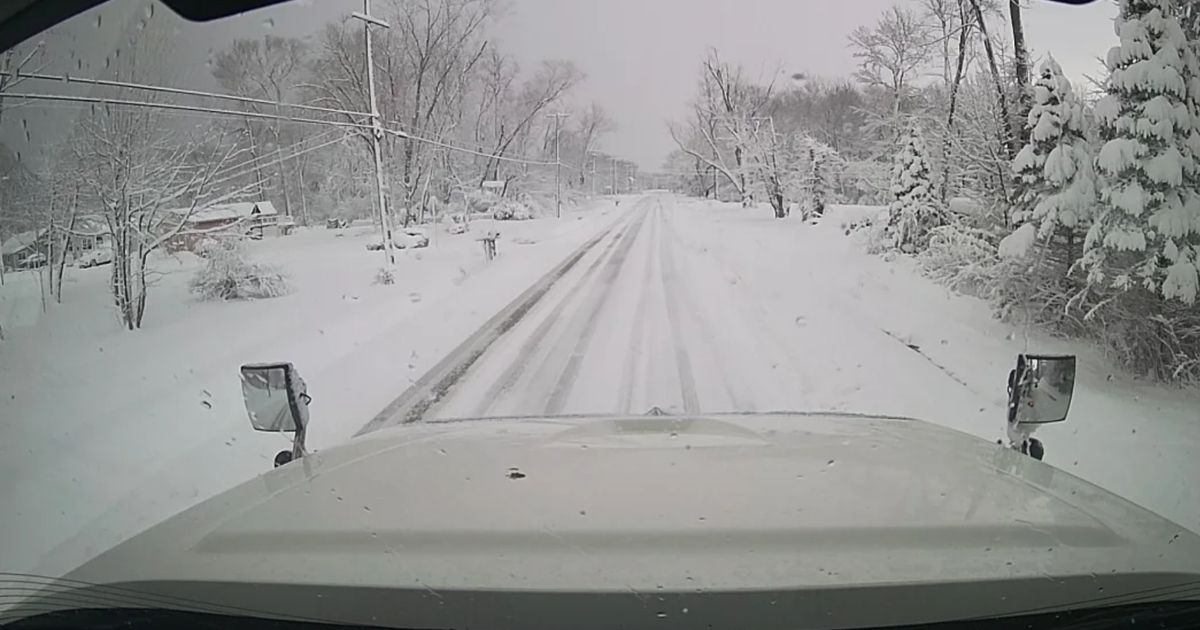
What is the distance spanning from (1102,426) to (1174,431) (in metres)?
0.54

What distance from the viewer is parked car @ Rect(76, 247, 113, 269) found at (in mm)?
8523

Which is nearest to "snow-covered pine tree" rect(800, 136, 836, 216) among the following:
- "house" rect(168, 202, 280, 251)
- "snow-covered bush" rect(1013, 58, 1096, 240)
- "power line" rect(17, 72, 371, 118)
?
"snow-covered bush" rect(1013, 58, 1096, 240)

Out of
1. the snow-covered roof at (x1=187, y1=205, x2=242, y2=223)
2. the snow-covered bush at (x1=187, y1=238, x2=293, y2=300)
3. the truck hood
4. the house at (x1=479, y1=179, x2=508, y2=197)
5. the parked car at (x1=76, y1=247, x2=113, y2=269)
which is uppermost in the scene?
the house at (x1=479, y1=179, x2=508, y2=197)

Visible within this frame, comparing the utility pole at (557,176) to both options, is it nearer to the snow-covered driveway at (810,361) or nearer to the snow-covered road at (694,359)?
the snow-covered driveway at (810,361)

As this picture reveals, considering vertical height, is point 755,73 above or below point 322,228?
above

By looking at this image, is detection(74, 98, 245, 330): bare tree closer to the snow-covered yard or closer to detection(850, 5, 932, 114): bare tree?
the snow-covered yard

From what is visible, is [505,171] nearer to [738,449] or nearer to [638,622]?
[738,449]

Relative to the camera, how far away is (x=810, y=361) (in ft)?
26.7

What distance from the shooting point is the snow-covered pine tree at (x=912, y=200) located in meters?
12.1

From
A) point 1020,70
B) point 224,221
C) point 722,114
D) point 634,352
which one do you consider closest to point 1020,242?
point 1020,70

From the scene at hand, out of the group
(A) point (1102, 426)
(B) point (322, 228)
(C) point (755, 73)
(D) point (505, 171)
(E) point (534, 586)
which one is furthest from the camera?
(D) point (505, 171)

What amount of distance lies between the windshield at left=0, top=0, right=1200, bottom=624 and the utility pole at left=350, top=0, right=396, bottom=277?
0.18 ft

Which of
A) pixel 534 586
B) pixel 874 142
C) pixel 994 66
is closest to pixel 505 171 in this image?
pixel 874 142

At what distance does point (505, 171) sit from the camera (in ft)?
55.4
